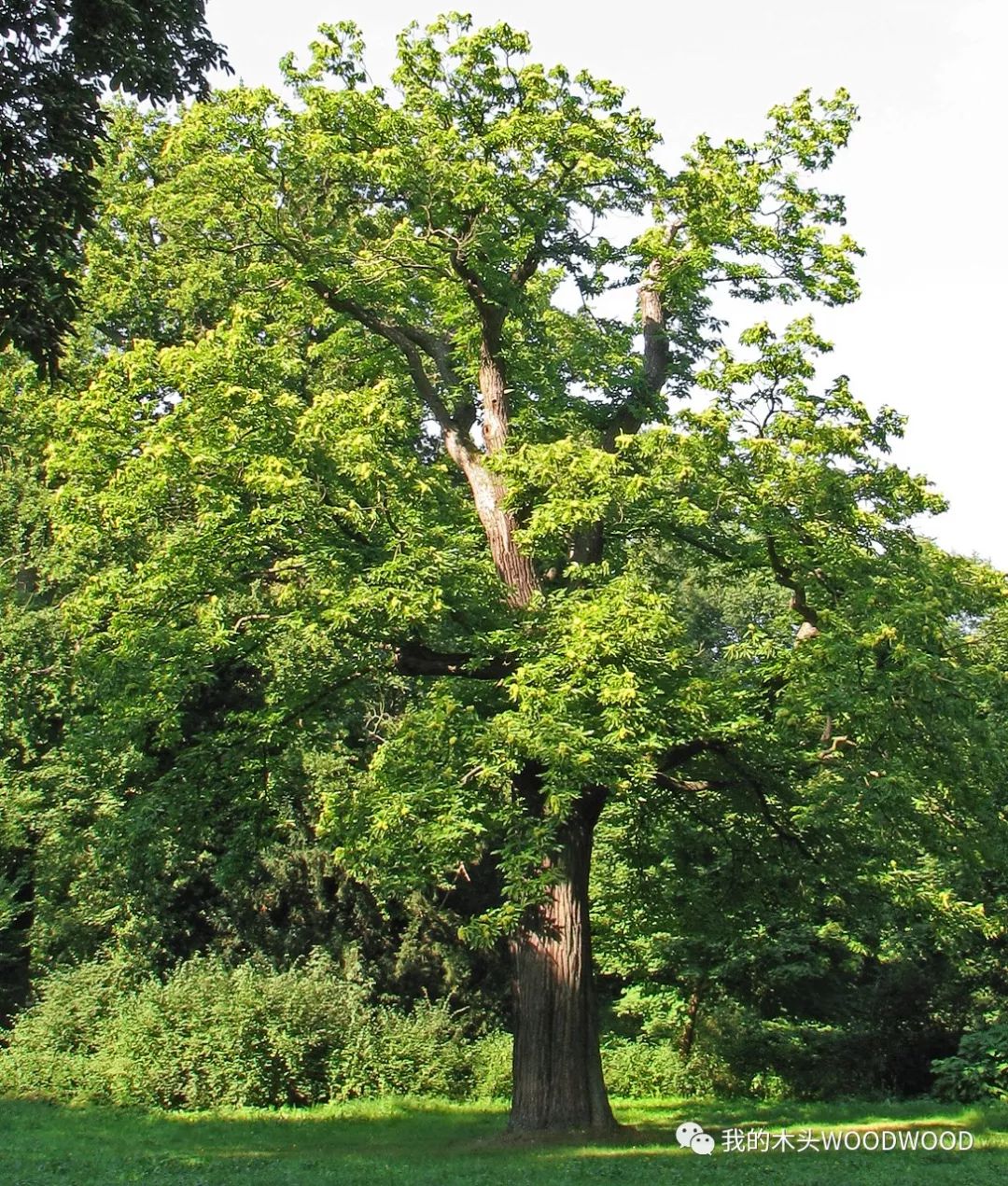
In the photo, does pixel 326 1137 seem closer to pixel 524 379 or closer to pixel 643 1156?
pixel 643 1156

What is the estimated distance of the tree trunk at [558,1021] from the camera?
1462 centimetres

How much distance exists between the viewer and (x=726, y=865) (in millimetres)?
17422

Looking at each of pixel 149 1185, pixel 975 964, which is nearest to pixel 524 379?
pixel 149 1185

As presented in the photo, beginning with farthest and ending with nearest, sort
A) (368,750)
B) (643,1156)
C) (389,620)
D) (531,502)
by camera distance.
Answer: (368,750) < (531,502) < (389,620) < (643,1156)

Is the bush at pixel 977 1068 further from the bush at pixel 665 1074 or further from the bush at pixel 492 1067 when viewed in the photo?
the bush at pixel 492 1067

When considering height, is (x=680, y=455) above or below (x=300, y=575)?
above

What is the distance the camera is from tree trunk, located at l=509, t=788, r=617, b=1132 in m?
14.6

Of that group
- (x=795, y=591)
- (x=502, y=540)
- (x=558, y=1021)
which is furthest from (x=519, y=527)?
(x=558, y=1021)

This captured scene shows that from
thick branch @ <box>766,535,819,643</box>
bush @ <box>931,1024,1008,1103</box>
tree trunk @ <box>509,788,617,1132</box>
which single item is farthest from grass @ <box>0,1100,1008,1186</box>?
thick branch @ <box>766,535,819,643</box>

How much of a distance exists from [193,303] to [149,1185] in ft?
54.3

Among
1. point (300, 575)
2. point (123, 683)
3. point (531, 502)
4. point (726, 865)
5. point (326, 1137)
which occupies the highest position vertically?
point (531, 502)

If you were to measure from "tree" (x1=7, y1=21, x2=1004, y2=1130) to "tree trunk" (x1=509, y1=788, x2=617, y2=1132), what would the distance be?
5 centimetres

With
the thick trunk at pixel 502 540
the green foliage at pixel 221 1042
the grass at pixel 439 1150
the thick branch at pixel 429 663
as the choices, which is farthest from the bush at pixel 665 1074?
the thick trunk at pixel 502 540

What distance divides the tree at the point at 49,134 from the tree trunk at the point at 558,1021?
8.54m
